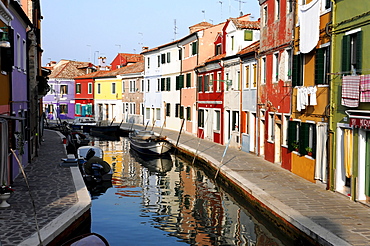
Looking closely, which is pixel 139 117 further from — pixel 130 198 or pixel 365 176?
pixel 365 176

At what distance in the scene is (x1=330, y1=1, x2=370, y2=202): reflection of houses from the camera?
1260 centimetres

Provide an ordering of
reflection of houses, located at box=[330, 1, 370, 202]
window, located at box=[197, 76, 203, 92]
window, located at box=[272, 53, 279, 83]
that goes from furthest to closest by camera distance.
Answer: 1. window, located at box=[197, 76, 203, 92]
2. window, located at box=[272, 53, 279, 83]
3. reflection of houses, located at box=[330, 1, 370, 202]

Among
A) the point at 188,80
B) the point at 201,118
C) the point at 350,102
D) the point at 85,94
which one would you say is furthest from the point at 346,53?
the point at 85,94

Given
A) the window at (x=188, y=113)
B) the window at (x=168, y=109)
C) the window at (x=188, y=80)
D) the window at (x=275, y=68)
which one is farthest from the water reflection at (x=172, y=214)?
the window at (x=168, y=109)

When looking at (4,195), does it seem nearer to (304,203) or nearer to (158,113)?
(304,203)

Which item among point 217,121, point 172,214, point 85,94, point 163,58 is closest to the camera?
point 172,214

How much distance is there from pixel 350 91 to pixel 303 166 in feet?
15.6

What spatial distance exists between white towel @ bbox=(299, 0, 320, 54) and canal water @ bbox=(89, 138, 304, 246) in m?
6.14

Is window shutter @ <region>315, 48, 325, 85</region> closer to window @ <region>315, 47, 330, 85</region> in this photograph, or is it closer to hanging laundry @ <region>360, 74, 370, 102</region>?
window @ <region>315, 47, 330, 85</region>

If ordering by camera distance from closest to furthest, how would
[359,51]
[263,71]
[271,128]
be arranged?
1. [359,51]
2. [271,128]
3. [263,71]

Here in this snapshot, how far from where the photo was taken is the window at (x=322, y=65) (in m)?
15.3

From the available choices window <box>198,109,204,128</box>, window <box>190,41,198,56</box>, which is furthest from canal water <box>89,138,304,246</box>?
window <box>190,41,198,56</box>

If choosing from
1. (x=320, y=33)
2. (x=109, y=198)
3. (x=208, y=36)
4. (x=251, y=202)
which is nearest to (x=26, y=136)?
(x=109, y=198)

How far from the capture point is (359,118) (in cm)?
1262
